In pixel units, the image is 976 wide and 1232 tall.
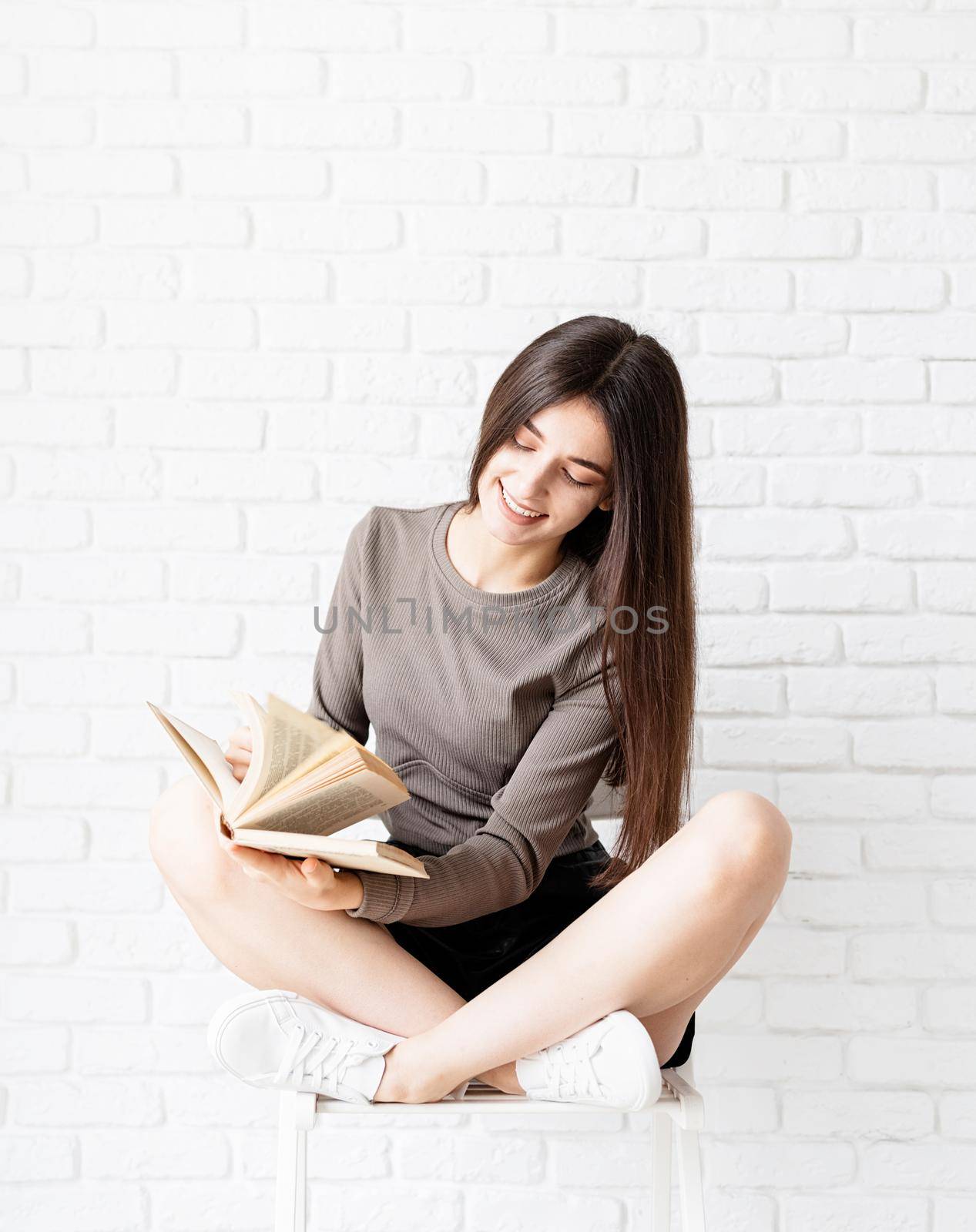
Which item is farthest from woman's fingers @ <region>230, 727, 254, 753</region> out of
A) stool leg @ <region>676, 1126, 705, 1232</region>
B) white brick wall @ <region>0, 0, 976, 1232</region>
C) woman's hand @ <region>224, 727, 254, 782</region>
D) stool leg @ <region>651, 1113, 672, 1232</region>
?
stool leg @ <region>651, 1113, 672, 1232</region>

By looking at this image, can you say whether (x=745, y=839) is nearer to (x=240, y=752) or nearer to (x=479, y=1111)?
(x=479, y=1111)

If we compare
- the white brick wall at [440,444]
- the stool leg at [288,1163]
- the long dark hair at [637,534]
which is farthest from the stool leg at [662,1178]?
the stool leg at [288,1163]

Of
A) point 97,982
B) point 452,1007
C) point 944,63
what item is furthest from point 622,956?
point 944,63

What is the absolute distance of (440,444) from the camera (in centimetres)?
182

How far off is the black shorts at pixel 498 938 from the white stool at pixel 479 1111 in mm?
96

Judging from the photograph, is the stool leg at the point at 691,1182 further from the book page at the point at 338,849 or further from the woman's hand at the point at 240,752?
the woman's hand at the point at 240,752

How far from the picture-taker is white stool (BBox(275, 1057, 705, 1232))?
47.0 inches

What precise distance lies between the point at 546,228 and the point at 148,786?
1103 mm

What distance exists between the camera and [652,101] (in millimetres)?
1834

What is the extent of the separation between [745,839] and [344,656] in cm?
64

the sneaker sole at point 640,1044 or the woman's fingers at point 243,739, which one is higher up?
the woman's fingers at point 243,739

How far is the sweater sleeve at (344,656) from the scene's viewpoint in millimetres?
1569

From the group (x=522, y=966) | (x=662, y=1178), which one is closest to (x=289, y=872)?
(x=522, y=966)

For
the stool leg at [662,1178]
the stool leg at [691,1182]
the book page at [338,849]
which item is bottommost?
the stool leg at [662,1178]
